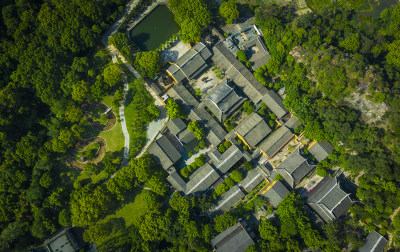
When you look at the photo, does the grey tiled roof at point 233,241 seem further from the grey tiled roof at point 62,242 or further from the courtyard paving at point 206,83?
the courtyard paving at point 206,83

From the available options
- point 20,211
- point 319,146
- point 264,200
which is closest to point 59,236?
point 20,211

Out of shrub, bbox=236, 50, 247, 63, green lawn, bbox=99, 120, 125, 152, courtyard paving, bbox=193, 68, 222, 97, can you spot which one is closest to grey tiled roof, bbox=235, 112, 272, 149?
courtyard paving, bbox=193, 68, 222, 97

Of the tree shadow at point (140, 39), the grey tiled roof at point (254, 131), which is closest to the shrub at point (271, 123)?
the grey tiled roof at point (254, 131)

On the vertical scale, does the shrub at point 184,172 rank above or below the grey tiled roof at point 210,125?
below

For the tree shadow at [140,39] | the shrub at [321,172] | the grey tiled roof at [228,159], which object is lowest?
the shrub at [321,172]

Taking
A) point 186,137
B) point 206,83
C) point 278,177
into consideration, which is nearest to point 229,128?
point 186,137

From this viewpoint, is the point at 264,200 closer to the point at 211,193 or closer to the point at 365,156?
the point at 211,193
